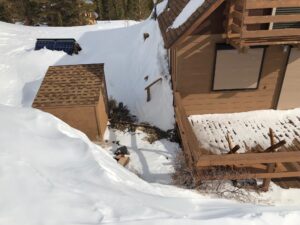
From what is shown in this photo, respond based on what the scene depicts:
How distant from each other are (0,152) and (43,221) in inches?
74.2

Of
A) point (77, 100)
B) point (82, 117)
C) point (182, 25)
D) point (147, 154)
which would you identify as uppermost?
point (182, 25)

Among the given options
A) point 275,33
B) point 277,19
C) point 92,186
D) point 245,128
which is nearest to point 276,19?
point 277,19

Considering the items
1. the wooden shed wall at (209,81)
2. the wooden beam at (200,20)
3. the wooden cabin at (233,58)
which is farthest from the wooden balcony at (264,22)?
the wooden shed wall at (209,81)

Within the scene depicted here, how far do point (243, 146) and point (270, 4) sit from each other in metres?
4.67

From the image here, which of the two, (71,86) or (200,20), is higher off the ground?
(200,20)

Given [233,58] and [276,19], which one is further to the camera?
[233,58]

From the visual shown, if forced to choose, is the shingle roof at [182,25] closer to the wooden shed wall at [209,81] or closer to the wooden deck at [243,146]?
the wooden shed wall at [209,81]

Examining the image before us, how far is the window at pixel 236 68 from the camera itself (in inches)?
419

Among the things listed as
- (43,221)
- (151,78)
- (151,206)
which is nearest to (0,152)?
(43,221)

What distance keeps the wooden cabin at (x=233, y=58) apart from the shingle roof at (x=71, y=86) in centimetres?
306

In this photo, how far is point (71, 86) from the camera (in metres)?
11.1

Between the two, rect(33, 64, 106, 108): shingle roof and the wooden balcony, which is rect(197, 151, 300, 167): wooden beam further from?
rect(33, 64, 106, 108): shingle roof

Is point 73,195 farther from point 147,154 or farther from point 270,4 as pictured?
point 270,4

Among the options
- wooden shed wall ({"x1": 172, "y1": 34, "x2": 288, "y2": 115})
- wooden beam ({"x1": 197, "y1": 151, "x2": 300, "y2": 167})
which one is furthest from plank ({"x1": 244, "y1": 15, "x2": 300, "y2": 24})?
wooden beam ({"x1": 197, "y1": 151, "x2": 300, "y2": 167})
